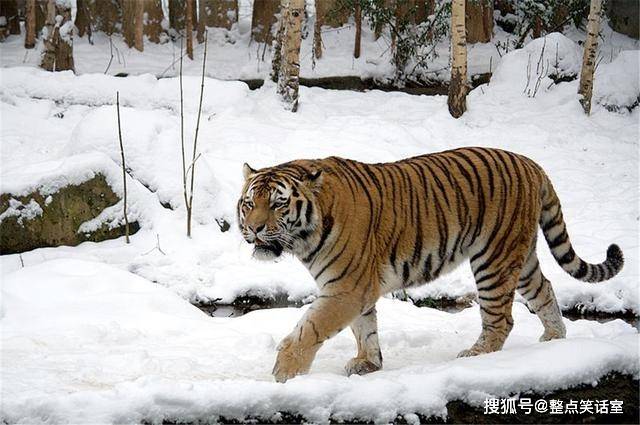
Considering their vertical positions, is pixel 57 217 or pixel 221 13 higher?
pixel 221 13

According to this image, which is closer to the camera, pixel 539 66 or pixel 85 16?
pixel 539 66

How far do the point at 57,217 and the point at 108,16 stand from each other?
862 centimetres

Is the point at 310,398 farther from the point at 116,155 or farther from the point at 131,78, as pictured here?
the point at 131,78

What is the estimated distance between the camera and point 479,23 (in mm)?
15094

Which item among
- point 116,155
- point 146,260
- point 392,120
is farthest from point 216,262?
point 392,120

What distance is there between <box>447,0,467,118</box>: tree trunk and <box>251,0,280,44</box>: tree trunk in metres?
5.00

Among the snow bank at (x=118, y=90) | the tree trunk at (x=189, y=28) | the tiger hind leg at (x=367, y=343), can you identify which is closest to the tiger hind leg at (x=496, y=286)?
the tiger hind leg at (x=367, y=343)

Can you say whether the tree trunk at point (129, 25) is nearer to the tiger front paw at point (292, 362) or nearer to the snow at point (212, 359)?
the snow at point (212, 359)

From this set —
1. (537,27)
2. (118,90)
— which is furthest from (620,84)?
(118,90)

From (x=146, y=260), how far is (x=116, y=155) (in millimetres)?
1633

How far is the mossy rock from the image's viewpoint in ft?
27.1

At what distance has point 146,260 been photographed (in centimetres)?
820

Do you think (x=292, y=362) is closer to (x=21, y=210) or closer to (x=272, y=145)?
(x=21, y=210)

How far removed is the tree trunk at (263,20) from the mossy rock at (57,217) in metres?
7.92
